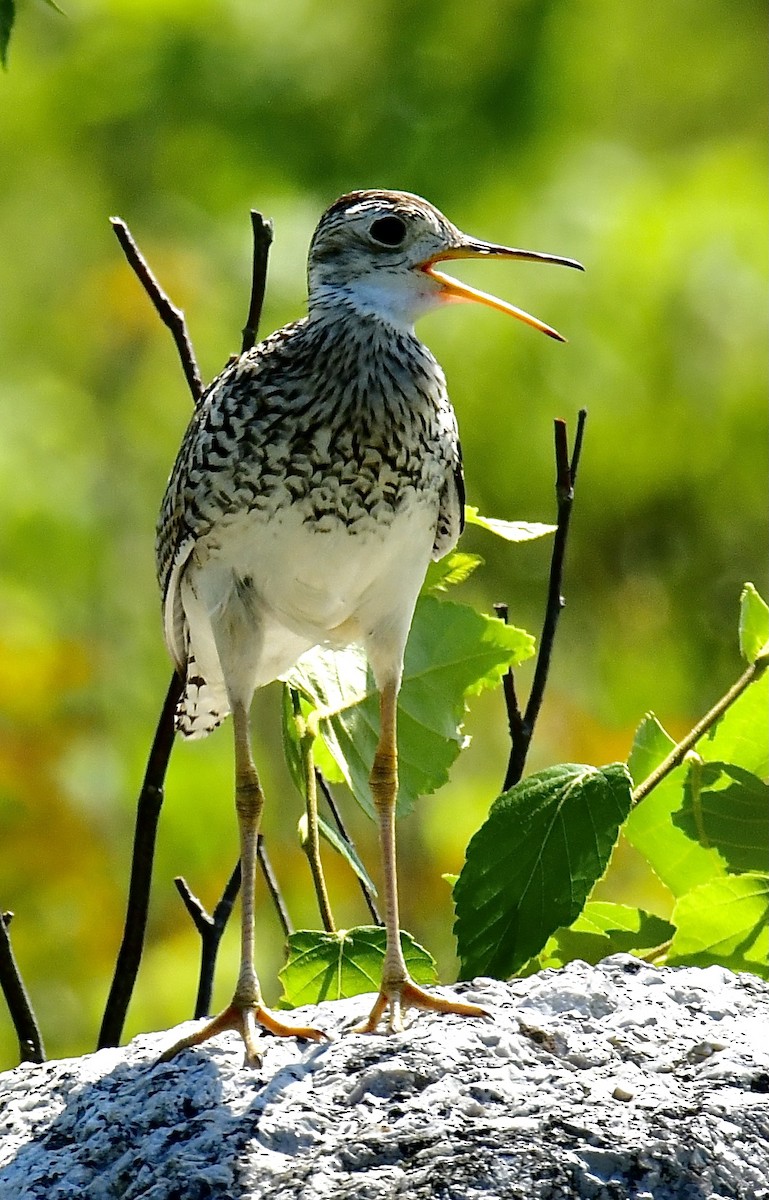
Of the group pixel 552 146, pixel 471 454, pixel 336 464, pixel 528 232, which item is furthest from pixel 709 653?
pixel 336 464

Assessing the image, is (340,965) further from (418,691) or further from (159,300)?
(159,300)

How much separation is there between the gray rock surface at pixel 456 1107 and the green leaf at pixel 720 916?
210 mm

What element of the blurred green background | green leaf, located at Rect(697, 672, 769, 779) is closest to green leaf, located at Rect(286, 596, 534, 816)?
green leaf, located at Rect(697, 672, 769, 779)

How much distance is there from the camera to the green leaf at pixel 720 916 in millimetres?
2600

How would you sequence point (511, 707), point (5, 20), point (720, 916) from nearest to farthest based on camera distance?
point (5, 20), point (720, 916), point (511, 707)

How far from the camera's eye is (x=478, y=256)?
290 centimetres

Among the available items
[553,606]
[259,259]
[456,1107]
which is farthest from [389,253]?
[456,1107]

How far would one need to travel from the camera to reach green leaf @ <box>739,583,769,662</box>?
8.71 feet

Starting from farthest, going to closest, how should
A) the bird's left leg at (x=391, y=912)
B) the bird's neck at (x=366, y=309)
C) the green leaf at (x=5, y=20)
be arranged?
the bird's neck at (x=366, y=309), the bird's left leg at (x=391, y=912), the green leaf at (x=5, y=20)

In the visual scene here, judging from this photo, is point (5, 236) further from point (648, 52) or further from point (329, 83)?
point (648, 52)

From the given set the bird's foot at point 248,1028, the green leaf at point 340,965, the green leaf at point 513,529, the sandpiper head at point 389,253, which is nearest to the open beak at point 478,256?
the sandpiper head at point 389,253

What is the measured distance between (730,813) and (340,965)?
0.70 metres

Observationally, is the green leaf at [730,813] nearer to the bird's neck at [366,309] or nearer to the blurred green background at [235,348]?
the bird's neck at [366,309]

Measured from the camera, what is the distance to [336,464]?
2723 mm
